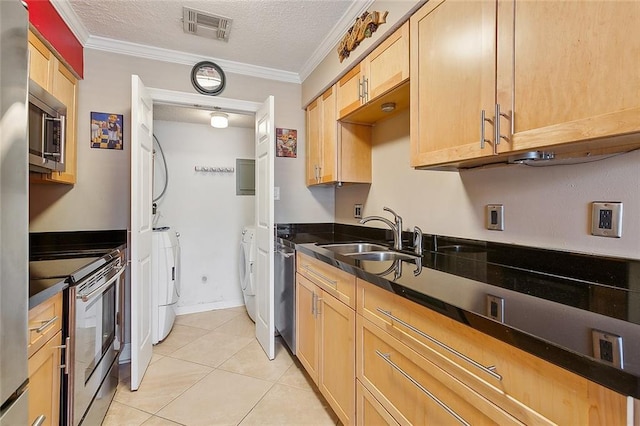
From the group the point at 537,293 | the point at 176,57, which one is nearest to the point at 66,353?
the point at 537,293

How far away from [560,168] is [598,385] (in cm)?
85

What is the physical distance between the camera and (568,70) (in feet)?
2.79

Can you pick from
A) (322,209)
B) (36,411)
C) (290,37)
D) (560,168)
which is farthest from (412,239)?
(36,411)

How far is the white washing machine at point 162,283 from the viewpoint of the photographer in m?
2.59

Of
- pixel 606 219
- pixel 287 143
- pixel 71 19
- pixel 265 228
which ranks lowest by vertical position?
pixel 265 228

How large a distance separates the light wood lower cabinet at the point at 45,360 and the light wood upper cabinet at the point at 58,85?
41.3 inches

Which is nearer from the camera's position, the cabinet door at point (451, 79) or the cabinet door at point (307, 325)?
the cabinet door at point (451, 79)

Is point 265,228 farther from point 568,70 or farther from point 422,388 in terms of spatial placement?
point 568,70

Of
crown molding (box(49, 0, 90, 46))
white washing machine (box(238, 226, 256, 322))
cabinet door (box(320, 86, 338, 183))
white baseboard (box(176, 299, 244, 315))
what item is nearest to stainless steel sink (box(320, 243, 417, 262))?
cabinet door (box(320, 86, 338, 183))

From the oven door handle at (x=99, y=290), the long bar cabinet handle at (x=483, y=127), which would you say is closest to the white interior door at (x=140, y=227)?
the oven door handle at (x=99, y=290)

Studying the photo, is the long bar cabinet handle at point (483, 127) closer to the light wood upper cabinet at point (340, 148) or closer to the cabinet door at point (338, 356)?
the cabinet door at point (338, 356)

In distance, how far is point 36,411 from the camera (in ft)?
3.38

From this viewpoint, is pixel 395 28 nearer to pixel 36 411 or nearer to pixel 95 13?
pixel 95 13

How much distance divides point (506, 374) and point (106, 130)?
8.89 ft
